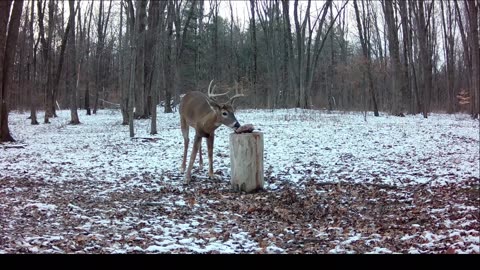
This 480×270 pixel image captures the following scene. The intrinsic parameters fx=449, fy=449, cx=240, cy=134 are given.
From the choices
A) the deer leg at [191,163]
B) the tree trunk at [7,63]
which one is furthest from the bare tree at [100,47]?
the deer leg at [191,163]

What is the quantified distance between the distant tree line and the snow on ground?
7.91 metres

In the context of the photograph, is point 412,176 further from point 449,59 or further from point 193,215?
point 449,59

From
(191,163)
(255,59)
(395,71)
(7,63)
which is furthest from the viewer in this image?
(255,59)

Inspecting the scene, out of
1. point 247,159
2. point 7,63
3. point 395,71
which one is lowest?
point 247,159

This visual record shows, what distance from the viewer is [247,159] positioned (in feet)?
18.4

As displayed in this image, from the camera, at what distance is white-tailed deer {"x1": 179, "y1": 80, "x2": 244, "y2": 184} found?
6117mm

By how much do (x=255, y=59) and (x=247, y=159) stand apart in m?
22.0

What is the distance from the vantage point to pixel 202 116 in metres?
6.56

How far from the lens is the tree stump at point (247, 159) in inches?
219

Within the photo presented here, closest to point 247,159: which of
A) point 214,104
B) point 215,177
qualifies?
point 214,104

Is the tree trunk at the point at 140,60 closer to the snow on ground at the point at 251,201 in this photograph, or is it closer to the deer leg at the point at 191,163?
the snow on ground at the point at 251,201

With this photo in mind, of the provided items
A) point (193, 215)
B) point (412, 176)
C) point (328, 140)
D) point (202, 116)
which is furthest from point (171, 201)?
point (328, 140)

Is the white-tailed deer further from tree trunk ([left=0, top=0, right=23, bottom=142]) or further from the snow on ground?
tree trunk ([left=0, top=0, right=23, bottom=142])

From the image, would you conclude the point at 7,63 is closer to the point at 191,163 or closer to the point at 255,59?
the point at 191,163
